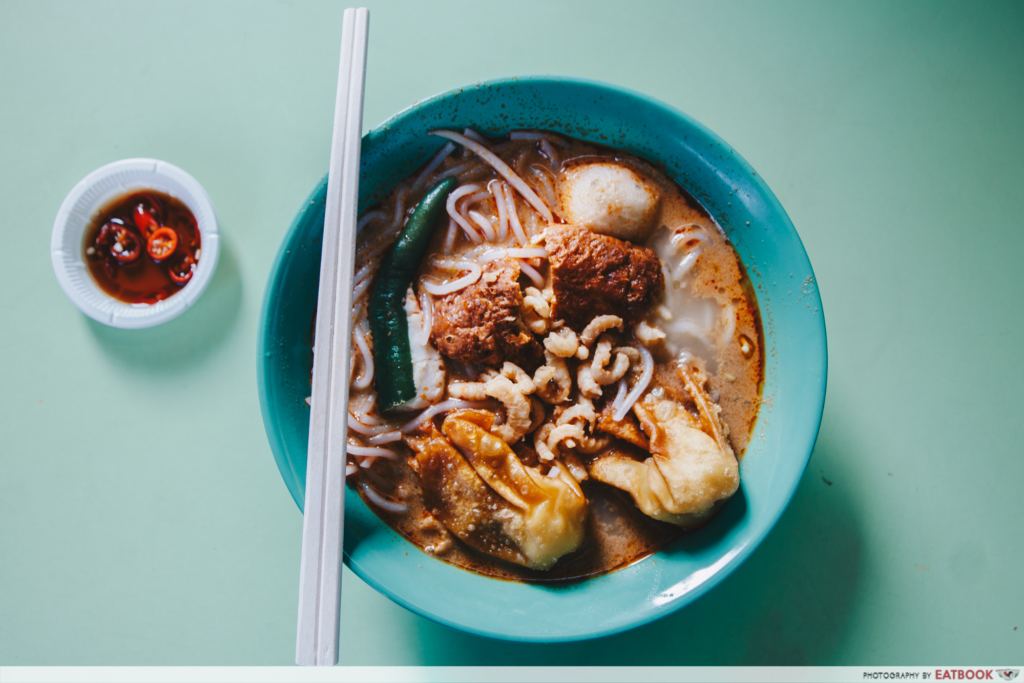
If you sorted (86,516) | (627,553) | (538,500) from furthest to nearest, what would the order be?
(86,516), (627,553), (538,500)

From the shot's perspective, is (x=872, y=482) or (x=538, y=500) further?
(x=872, y=482)

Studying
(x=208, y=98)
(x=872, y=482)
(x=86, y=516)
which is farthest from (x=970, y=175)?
(x=86, y=516)

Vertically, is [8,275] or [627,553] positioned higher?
[8,275]

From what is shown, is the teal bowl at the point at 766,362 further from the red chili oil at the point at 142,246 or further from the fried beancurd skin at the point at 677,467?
the red chili oil at the point at 142,246

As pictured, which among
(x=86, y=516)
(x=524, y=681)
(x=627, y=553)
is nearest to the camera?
(x=627, y=553)

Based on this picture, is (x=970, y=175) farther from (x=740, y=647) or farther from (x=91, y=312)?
(x=91, y=312)

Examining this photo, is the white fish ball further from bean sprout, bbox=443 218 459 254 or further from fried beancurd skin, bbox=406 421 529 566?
fried beancurd skin, bbox=406 421 529 566

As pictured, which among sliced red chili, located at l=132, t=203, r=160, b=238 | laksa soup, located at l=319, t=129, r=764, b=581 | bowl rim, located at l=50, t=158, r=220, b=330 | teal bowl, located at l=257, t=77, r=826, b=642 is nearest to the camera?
teal bowl, located at l=257, t=77, r=826, b=642

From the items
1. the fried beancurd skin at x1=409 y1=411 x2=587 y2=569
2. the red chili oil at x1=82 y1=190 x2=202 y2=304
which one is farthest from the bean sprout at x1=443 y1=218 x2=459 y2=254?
the red chili oil at x1=82 y1=190 x2=202 y2=304
